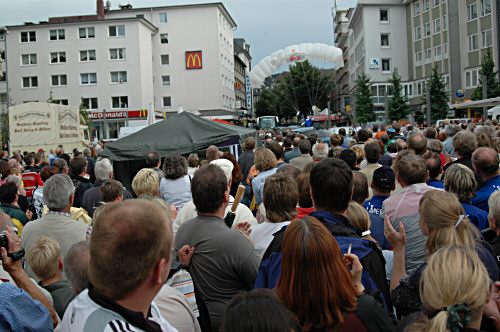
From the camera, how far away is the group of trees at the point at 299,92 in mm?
77375

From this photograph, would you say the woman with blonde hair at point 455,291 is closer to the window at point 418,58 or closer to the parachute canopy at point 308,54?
the parachute canopy at point 308,54

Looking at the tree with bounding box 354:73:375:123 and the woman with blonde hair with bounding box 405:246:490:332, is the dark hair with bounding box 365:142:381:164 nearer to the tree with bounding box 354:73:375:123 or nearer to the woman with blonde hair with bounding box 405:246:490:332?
the woman with blonde hair with bounding box 405:246:490:332

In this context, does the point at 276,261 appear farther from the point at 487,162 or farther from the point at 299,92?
the point at 299,92

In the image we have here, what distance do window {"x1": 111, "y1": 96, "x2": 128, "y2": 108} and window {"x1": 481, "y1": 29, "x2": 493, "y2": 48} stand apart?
38.4 metres

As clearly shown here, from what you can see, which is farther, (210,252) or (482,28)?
(482,28)

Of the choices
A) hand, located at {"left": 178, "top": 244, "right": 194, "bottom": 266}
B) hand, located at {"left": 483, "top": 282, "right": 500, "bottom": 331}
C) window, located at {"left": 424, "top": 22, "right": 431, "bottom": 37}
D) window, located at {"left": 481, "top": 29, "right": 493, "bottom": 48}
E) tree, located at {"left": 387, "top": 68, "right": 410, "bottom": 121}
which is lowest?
hand, located at {"left": 483, "top": 282, "right": 500, "bottom": 331}

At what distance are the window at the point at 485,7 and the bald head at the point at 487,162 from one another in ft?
160

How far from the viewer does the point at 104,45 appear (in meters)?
67.6

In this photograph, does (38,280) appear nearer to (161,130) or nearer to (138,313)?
(138,313)

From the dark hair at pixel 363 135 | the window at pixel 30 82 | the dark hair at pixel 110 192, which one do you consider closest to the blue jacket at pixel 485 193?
the dark hair at pixel 110 192

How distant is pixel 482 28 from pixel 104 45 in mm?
41070

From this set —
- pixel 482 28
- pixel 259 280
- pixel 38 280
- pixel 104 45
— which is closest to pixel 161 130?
pixel 38 280

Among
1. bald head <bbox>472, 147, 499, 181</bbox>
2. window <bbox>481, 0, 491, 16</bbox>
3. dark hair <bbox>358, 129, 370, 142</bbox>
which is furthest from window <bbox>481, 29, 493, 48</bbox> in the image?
bald head <bbox>472, 147, 499, 181</bbox>

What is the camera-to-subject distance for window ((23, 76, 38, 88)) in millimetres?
68375
